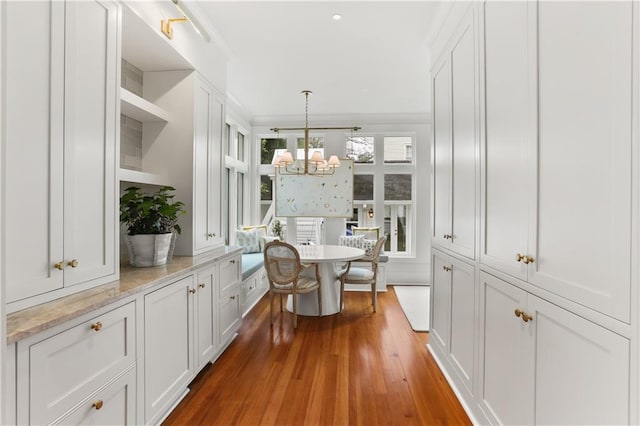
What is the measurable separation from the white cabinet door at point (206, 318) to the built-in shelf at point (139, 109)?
4.04 feet

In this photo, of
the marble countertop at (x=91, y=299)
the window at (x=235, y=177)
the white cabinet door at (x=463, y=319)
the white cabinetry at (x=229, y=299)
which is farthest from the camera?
the window at (x=235, y=177)

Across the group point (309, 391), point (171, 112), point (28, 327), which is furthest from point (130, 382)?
point (171, 112)

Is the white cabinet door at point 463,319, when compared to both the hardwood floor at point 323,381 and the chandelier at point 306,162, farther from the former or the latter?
the chandelier at point 306,162

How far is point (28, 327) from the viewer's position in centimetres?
106

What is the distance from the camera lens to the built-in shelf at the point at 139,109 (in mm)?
2028

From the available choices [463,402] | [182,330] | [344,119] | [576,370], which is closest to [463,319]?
[463,402]

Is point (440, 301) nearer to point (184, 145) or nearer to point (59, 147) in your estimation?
point (184, 145)

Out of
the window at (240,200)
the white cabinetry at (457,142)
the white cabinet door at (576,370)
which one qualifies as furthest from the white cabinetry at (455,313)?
the window at (240,200)

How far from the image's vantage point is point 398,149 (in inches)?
224

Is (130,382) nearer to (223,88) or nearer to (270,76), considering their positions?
(223,88)

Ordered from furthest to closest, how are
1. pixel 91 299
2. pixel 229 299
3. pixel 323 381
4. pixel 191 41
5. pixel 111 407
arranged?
pixel 229 299
pixel 191 41
pixel 323 381
pixel 111 407
pixel 91 299

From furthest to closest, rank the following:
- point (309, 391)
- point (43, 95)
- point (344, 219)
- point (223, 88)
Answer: point (344, 219) → point (223, 88) → point (309, 391) → point (43, 95)

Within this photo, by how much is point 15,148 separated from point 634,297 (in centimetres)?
207

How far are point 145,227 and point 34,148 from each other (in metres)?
1.00
